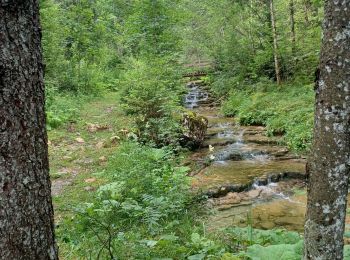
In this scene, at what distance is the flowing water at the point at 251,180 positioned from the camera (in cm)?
674

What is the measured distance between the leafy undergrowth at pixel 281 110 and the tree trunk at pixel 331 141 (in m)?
8.17

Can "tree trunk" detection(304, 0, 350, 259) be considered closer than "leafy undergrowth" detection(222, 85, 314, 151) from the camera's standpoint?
Yes

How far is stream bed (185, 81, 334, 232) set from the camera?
6707mm

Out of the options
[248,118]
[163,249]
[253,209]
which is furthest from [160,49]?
[163,249]

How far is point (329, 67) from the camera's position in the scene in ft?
8.51

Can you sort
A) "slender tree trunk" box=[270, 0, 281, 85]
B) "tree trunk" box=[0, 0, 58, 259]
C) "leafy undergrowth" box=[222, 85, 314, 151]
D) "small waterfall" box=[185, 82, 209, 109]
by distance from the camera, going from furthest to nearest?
"small waterfall" box=[185, 82, 209, 109], "slender tree trunk" box=[270, 0, 281, 85], "leafy undergrowth" box=[222, 85, 314, 151], "tree trunk" box=[0, 0, 58, 259]

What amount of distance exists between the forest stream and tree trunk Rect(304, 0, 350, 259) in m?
2.04

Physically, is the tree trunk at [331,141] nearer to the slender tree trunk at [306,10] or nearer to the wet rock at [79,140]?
the wet rock at [79,140]

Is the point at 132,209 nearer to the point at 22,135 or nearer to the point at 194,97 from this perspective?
the point at 22,135

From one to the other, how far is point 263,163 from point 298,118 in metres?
3.30

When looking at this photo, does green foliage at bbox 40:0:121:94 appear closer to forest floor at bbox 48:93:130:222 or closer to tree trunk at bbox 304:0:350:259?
forest floor at bbox 48:93:130:222

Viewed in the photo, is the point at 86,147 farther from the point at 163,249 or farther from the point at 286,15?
the point at 286,15

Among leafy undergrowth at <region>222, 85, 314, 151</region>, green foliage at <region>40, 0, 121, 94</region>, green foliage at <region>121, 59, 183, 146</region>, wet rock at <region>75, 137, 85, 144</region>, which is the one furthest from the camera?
green foliage at <region>40, 0, 121, 94</region>

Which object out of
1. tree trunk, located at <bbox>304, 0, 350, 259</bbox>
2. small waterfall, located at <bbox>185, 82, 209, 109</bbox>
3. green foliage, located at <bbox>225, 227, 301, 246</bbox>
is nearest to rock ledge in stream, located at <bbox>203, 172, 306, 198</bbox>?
green foliage, located at <bbox>225, 227, 301, 246</bbox>
